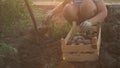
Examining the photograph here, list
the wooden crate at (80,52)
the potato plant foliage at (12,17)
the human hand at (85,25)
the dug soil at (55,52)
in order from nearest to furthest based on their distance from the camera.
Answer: the wooden crate at (80,52)
the human hand at (85,25)
the dug soil at (55,52)
the potato plant foliage at (12,17)

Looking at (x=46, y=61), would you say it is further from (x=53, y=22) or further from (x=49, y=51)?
(x=53, y=22)

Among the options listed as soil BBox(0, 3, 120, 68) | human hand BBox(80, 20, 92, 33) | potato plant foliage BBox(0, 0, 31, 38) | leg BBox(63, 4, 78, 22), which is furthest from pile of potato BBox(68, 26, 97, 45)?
potato plant foliage BBox(0, 0, 31, 38)

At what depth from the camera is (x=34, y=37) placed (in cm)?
643

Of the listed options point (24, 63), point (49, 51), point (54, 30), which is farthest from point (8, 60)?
point (54, 30)

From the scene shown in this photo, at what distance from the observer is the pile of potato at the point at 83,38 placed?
5357 millimetres

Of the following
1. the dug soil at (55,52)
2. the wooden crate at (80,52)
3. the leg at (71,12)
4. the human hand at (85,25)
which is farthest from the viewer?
the leg at (71,12)

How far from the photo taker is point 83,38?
5504 millimetres

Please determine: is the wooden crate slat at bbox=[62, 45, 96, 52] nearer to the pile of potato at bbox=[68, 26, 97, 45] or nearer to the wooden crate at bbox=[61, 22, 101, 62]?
the wooden crate at bbox=[61, 22, 101, 62]

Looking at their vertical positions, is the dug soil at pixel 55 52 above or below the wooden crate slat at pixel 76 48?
below

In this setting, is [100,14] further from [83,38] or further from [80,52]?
[80,52]

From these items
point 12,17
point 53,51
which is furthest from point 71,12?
point 12,17

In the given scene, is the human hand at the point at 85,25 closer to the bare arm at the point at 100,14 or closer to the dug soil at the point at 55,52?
the bare arm at the point at 100,14

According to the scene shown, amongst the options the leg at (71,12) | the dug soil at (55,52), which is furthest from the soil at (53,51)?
the leg at (71,12)

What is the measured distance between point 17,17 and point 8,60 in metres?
0.98
